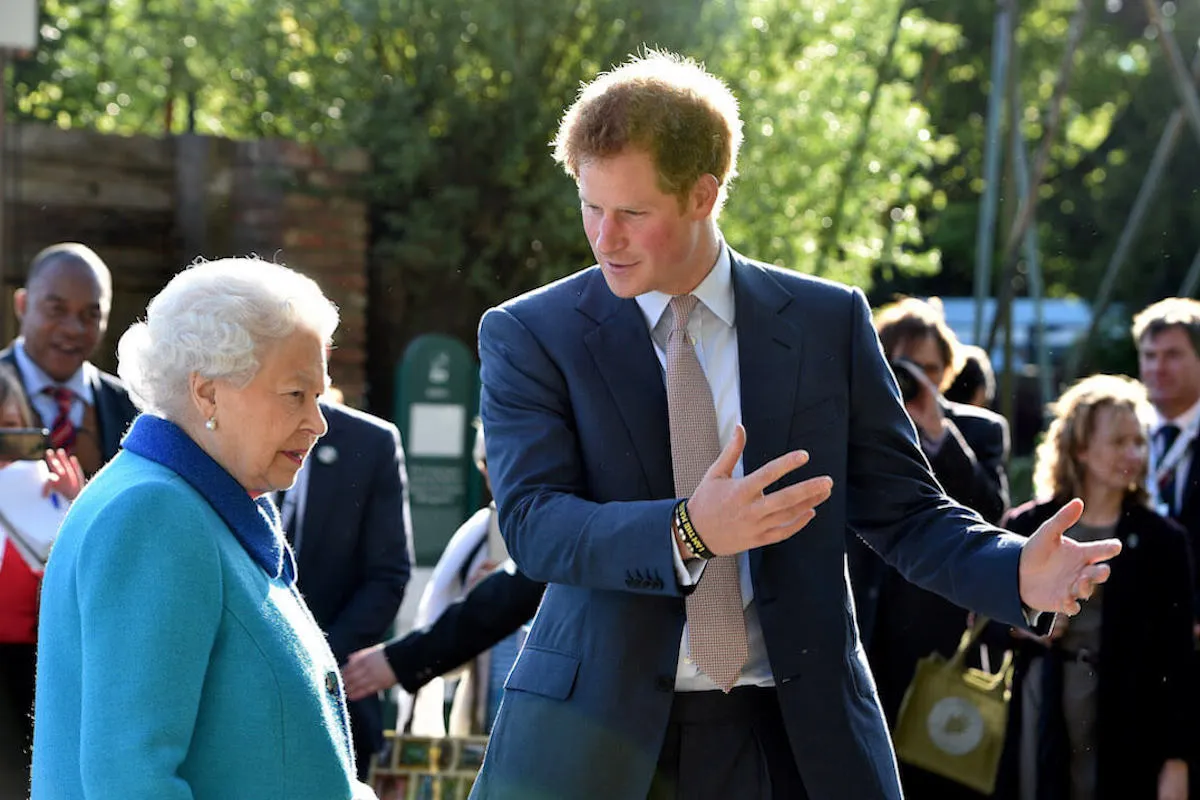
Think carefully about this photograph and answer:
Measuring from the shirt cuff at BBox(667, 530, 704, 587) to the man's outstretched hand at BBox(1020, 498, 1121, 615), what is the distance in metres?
0.59

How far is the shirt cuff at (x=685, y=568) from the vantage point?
280cm

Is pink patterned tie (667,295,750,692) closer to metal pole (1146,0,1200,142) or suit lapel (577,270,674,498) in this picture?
suit lapel (577,270,674,498)

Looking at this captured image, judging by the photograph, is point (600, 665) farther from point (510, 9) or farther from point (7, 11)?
point (510, 9)

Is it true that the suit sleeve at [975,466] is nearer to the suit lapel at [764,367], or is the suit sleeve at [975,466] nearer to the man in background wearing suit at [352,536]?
the man in background wearing suit at [352,536]

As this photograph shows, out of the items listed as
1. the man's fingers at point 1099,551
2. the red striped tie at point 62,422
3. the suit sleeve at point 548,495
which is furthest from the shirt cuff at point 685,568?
the red striped tie at point 62,422

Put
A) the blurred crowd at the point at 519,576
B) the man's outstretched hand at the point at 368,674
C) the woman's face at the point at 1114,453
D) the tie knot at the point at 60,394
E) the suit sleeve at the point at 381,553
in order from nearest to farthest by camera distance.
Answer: the man's outstretched hand at the point at 368,674 → the blurred crowd at the point at 519,576 → the suit sleeve at the point at 381,553 → the tie knot at the point at 60,394 → the woman's face at the point at 1114,453

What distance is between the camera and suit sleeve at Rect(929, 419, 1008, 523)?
20.1ft

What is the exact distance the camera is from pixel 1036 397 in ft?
72.1

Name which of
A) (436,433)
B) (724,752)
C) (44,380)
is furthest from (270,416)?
(436,433)

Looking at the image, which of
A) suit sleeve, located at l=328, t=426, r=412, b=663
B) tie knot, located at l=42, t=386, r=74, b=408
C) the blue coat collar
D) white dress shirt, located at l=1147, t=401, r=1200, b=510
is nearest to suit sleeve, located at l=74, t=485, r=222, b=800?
the blue coat collar

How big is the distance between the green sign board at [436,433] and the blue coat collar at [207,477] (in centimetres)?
734

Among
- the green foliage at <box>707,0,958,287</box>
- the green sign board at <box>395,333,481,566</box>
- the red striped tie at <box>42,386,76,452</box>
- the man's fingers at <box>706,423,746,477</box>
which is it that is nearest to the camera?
the man's fingers at <box>706,423,746,477</box>

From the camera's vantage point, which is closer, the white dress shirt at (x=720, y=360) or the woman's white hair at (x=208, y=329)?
the woman's white hair at (x=208, y=329)

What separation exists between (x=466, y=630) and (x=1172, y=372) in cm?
354
